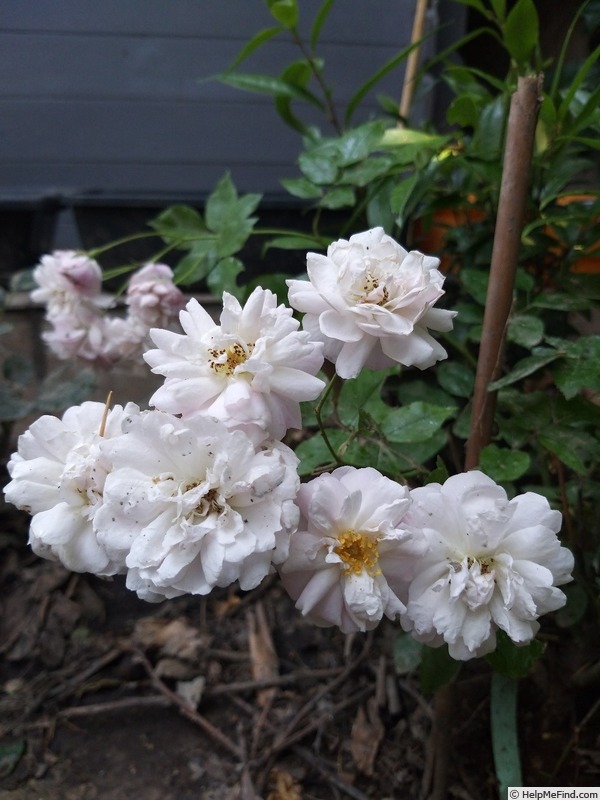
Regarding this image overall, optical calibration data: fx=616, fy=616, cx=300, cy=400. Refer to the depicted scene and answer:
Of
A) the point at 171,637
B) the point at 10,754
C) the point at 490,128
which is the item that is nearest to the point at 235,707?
the point at 171,637

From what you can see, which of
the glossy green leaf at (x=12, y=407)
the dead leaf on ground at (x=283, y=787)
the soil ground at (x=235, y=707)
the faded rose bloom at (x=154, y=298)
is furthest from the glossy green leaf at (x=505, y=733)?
the glossy green leaf at (x=12, y=407)

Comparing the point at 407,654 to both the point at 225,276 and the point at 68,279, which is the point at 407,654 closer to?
the point at 225,276

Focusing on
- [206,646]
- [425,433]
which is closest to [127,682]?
[206,646]

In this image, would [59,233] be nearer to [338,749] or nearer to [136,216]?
[136,216]

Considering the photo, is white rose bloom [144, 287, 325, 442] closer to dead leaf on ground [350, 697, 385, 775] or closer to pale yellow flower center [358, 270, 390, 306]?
pale yellow flower center [358, 270, 390, 306]

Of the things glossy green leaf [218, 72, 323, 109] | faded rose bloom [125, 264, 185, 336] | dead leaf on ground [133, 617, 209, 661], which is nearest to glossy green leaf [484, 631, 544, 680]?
faded rose bloom [125, 264, 185, 336]

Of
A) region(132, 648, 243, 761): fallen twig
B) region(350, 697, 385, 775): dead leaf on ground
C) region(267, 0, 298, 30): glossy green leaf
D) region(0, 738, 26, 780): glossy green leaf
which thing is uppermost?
region(267, 0, 298, 30): glossy green leaf
